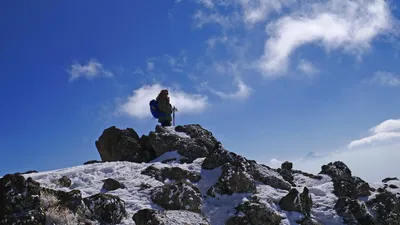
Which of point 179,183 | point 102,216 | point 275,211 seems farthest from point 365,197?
point 102,216

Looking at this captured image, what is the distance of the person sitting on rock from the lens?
1228 inches

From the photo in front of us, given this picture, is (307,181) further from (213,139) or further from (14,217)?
(14,217)

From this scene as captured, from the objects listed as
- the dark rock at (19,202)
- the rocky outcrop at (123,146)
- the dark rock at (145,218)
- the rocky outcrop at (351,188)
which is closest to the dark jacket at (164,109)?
the rocky outcrop at (123,146)

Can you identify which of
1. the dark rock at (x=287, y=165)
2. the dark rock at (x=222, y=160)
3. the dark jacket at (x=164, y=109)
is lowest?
the dark rock at (x=222, y=160)

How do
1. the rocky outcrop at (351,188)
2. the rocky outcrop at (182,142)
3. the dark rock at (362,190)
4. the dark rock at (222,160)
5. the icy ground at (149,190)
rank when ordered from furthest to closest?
the rocky outcrop at (182,142)
the dark rock at (362,190)
the rocky outcrop at (351,188)
the dark rock at (222,160)
the icy ground at (149,190)

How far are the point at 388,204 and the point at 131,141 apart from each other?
62.0ft

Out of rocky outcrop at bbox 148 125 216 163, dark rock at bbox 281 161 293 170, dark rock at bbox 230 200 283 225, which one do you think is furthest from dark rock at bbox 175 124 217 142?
dark rock at bbox 230 200 283 225

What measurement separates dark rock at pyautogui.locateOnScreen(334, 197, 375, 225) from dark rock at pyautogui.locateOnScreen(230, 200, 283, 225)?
4151mm

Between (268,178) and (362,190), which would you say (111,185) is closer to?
(268,178)

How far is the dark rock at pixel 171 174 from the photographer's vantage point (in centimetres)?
1959

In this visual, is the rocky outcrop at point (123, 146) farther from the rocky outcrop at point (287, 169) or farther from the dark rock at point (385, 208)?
the dark rock at point (385, 208)

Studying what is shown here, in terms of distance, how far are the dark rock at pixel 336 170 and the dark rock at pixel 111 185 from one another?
17034mm

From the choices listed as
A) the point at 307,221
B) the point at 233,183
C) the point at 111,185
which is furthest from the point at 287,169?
the point at 111,185

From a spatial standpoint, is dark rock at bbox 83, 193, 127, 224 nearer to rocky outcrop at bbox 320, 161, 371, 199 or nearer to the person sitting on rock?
rocky outcrop at bbox 320, 161, 371, 199
